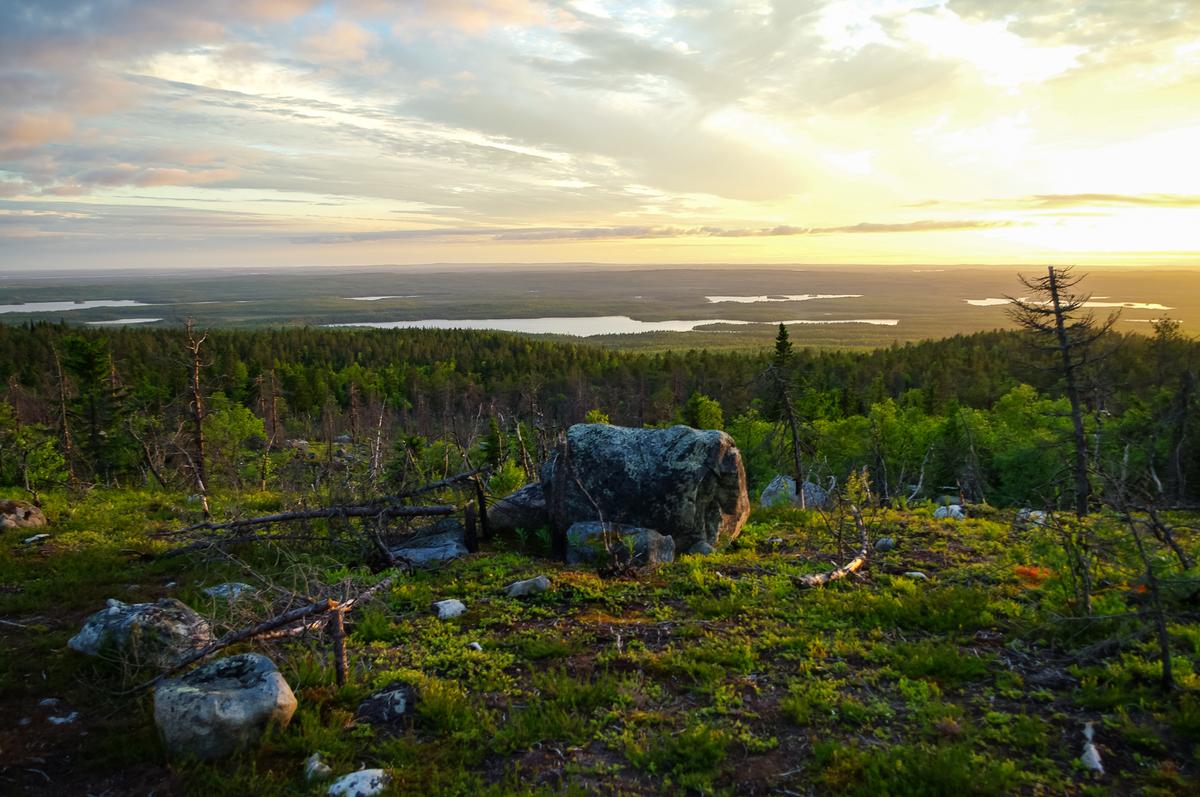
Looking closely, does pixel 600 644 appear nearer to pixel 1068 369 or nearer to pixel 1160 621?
pixel 1160 621

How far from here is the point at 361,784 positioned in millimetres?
5934

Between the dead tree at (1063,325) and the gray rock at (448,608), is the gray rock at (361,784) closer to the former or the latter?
the gray rock at (448,608)

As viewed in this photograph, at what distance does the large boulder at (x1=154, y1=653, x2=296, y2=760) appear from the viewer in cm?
631

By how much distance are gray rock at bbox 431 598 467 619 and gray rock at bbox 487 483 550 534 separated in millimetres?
4606

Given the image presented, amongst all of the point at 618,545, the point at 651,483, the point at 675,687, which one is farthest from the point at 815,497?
the point at 675,687

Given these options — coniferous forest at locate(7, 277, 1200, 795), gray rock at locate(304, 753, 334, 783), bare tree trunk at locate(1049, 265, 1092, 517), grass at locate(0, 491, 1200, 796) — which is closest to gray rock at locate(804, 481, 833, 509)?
coniferous forest at locate(7, 277, 1200, 795)

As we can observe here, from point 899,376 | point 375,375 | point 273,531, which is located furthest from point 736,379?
point 273,531

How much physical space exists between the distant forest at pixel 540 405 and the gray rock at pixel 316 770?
26.7ft

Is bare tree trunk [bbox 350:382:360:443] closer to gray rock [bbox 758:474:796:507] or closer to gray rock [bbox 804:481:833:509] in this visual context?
gray rock [bbox 758:474:796:507]

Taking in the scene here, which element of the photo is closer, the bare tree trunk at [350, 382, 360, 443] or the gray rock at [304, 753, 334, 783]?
the gray rock at [304, 753, 334, 783]

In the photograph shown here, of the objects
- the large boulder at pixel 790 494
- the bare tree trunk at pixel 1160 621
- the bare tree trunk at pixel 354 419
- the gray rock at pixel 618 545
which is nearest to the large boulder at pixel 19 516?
the bare tree trunk at pixel 354 419

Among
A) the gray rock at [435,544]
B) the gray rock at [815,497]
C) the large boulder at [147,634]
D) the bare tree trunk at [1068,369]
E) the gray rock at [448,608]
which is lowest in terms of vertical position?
the gray rock at [815,497]

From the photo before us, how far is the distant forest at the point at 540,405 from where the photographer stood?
2356 centimetres

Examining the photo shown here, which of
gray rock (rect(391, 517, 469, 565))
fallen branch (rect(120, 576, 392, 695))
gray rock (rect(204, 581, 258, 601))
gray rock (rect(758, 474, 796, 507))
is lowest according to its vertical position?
gray rock (rect(758, 474, 796, 507))
